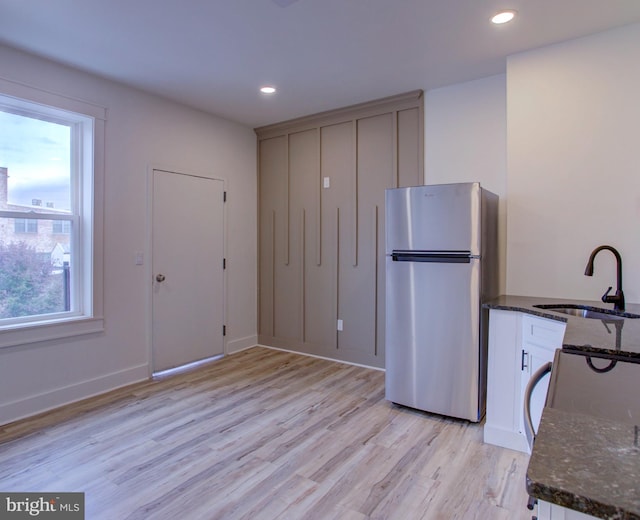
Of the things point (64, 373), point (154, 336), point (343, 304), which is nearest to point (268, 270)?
point (343, 304)

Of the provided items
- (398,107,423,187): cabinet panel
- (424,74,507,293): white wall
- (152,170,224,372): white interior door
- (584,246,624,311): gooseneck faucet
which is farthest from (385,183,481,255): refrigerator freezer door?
(152,170,224,372): white interior door

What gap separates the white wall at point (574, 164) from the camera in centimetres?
247

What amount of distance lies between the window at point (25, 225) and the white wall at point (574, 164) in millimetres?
3626

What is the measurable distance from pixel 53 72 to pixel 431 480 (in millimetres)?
3836

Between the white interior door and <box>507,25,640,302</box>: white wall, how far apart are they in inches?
116

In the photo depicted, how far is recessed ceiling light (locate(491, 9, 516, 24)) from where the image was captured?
231 cm

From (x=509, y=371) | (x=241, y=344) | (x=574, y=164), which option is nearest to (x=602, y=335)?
(x=509, y=371)

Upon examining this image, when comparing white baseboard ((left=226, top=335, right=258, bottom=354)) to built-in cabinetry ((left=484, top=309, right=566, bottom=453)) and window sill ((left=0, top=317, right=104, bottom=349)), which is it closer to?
window sill ((left=0, top=317, right=104, bottom=349))

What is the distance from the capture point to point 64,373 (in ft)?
9.93

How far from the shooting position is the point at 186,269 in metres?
3.97

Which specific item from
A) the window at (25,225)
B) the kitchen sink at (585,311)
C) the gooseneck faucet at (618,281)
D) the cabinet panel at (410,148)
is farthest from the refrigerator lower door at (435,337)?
the window at (25,225)

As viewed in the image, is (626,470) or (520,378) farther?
(520,378)

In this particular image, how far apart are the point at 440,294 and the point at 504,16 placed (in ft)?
5.91

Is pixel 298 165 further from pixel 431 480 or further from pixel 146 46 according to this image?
pixel 431 480
